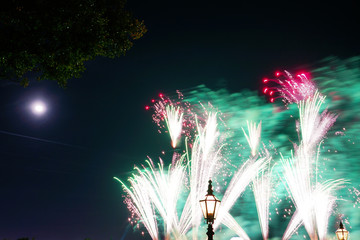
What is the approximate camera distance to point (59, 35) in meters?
10.8

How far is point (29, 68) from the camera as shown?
1115cm

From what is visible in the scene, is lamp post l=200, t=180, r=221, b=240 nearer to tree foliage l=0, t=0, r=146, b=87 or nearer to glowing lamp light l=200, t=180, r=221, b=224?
glowing lamp light l=200, t=180, r=221, b=224

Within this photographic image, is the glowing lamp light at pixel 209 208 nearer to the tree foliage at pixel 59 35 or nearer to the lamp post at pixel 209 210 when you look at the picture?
the lamp post at pixel 209 210

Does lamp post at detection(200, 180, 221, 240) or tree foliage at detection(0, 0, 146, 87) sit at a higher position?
tree foliage at detection(0, 0, 146, 87)

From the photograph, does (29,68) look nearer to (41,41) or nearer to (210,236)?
(41,41)

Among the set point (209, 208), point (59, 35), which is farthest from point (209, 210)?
point (59, 35)

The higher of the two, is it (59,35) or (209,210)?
(59,35)

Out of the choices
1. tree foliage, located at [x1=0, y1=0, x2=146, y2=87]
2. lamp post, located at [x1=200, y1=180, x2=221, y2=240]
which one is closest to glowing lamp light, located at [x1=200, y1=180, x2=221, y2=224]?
lamp post, located at [x1=200, y1=180, x2=221, y2=240]

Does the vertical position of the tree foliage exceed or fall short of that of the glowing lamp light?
it exceeds it

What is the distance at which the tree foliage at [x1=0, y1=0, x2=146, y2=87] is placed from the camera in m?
10.2

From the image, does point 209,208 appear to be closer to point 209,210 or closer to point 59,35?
point 209,210

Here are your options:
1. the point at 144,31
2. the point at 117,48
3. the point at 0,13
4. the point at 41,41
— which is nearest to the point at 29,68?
the point at 41,41

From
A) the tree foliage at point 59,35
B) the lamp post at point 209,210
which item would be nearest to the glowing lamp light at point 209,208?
the lamp post at point 209,210

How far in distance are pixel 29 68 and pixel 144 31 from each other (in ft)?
13.8
